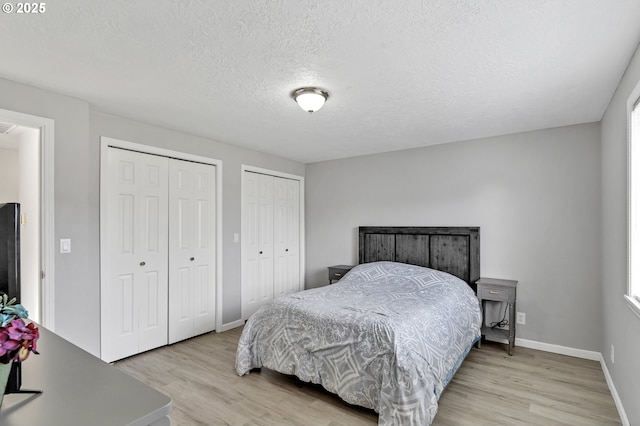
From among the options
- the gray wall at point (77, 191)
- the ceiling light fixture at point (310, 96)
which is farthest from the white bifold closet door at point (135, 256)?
the ceiling light fixture at point (310, 96)

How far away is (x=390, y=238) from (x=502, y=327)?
159 cm

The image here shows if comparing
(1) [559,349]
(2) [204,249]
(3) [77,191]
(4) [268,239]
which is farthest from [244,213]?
(1) [559,349]

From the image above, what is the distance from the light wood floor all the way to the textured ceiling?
2296 millimetres

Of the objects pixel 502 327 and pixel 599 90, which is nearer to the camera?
pixel 599 90

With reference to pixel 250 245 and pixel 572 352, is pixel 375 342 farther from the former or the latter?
pixel 250 245

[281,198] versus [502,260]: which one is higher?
[281,198]

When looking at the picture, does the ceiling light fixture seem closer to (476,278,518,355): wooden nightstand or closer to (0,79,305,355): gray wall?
(0,79,305,355): gray wall

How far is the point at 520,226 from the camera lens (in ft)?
12.0

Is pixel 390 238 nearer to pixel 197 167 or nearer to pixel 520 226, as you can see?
pixel 520 226

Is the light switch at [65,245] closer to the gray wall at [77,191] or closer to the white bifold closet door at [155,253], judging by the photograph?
the gray wall at [77,191]

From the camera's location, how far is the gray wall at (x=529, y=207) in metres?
3.32

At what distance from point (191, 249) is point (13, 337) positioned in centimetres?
309

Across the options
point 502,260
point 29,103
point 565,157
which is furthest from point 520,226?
point 29,103

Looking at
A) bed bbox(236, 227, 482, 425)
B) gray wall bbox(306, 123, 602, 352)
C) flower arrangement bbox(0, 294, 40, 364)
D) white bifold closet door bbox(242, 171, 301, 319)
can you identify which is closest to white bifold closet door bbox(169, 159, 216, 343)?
white bifold closet door bbox(242, 171, 301, 319)
